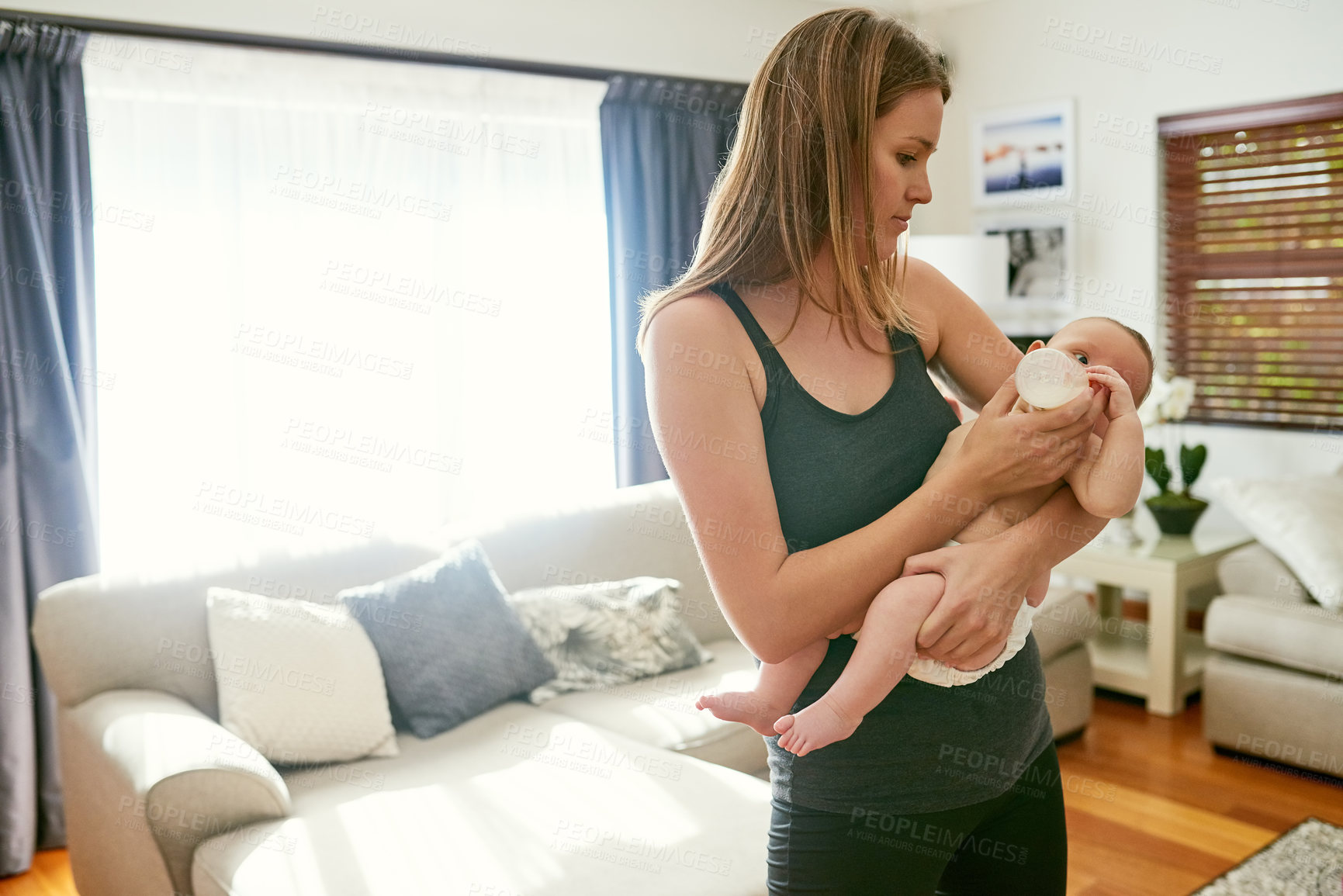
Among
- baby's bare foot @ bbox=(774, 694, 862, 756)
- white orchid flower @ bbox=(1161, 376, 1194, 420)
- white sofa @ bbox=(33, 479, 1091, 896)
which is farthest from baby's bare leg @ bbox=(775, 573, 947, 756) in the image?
white orchid flower @ bbox=(1161, 376, 1194, 420)

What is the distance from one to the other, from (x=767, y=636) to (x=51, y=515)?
2.60m

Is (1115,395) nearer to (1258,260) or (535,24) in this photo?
(535,24)

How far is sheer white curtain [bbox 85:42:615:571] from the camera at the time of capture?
306cm

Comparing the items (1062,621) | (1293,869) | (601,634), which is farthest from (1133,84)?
(601,634)

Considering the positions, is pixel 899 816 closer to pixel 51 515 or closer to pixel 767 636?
pixel 767 636

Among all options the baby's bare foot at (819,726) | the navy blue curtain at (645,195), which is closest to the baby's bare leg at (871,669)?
the baby's bare foot at (819,726)

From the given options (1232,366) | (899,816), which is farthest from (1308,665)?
(899,816)

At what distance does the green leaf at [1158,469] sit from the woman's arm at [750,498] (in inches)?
120

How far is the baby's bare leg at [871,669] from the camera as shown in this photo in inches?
36.5

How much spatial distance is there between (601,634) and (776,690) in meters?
1.82

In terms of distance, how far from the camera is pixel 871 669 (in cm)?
93

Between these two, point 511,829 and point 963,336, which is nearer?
point 963,336

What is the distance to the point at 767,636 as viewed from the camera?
93cm

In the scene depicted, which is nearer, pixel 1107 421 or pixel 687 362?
pixel 687 362
